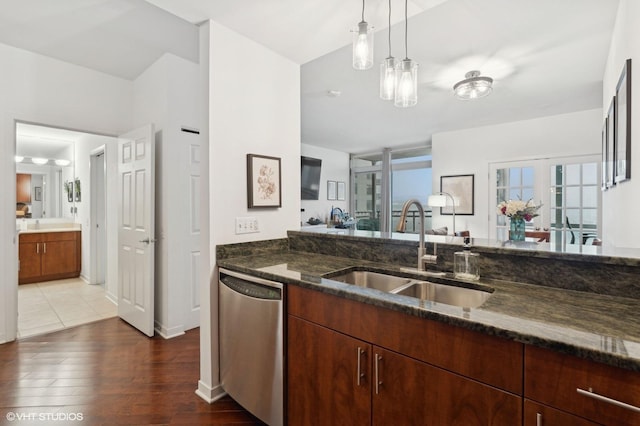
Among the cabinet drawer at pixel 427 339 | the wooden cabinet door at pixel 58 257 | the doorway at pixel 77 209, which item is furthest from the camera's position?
the wooden cabinet door at pixel 58 257

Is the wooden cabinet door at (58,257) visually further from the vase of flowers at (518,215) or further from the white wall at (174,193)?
the vase of flowers at (518,215)

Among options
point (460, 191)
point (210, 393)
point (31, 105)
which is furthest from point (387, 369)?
point (460, 191)

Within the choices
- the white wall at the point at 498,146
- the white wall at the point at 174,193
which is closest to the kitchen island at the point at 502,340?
the white wall at the point at 174,193

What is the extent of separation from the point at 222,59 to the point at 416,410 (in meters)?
2.20

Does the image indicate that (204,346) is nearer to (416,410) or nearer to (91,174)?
(416,410)

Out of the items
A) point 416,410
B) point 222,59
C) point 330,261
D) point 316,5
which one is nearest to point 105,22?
point 222,59

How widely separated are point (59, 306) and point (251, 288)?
11.5 feet

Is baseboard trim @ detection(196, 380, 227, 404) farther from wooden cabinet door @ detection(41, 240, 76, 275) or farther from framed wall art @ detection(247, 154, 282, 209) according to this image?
wooden cabinet door @ detection(41, 240, 76, 275)

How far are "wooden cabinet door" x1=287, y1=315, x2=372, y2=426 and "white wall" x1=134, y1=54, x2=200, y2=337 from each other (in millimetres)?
1888

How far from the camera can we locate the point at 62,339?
287 centimetres

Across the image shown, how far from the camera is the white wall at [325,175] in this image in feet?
22.7

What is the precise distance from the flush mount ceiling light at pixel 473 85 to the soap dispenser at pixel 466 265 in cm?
228

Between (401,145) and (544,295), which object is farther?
(401,145)

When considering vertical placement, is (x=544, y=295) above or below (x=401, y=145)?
below
